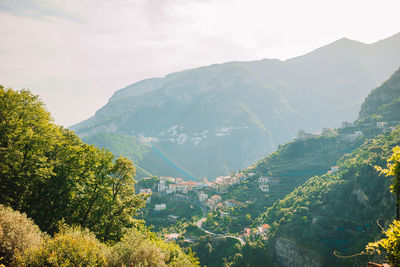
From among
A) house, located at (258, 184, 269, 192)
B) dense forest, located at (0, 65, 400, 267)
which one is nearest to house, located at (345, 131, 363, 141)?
dense forest, located at (0, 65, 400, 267)

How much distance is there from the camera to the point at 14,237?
11.5 metres

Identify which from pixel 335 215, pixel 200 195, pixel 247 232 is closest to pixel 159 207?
pixel 200 195

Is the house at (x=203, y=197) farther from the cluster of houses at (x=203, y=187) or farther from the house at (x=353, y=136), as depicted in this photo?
the house at (x=353, y=136)

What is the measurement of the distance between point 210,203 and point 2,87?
82.3 meters

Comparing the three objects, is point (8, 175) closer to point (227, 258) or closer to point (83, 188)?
point (83, 188)

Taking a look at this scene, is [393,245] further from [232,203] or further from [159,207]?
[159,207]

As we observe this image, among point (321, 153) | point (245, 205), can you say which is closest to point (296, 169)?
point (321, 153)

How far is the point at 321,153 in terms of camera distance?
104 metres

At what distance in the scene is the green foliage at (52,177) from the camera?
16.1m

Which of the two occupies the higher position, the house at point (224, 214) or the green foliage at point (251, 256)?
the house at point (224, 214)

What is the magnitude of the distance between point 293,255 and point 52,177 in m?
52.7

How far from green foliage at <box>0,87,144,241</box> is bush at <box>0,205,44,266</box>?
4107 millimetres

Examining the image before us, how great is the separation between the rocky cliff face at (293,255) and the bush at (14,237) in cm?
5205

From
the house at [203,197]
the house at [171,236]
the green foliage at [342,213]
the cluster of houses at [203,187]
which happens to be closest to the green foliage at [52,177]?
the green foliage at [342,213]
